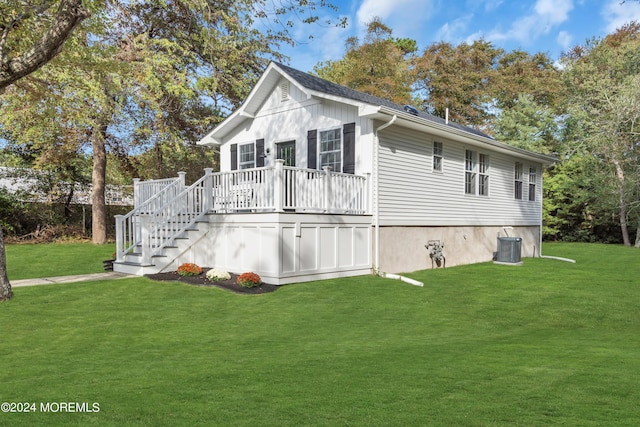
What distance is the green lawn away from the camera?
456 inches

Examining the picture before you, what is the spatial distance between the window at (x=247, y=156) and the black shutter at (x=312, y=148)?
7.57 ft

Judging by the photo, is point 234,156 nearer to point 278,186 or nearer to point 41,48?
point 278,186

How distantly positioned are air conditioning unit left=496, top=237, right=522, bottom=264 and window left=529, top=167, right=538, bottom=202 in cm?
470

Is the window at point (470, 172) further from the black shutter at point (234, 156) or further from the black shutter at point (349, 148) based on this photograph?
the black shutter at point (234, 156)

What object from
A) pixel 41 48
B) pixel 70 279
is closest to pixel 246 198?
pixel 70 279

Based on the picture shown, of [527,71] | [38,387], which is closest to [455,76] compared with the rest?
[527,71]

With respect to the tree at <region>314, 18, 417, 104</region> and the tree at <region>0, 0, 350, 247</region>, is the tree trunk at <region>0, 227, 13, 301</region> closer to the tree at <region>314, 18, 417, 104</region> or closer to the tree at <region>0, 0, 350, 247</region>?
the tree at <region>0, 0, 350, 247</region>

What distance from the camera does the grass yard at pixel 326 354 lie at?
3293 mm

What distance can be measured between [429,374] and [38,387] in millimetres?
3360

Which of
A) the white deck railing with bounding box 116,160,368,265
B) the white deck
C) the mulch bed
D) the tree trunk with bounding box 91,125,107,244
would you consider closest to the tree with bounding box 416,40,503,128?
the tree trunk with bounding box 91,125,107,244

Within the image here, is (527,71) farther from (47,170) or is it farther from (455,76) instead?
(47,170)

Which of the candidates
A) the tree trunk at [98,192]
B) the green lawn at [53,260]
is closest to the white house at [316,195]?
the green lawn at [53,260]

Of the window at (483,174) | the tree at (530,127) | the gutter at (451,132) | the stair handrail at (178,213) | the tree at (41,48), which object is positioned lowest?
the stair handrail at (178,213)

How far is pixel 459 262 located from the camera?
14.7 metres
